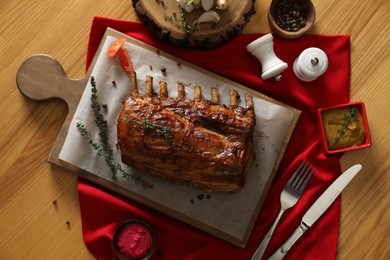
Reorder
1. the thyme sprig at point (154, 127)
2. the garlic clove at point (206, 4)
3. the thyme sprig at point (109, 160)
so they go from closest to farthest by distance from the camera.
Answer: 1. the thyme sprig at point (154, 127)
2. the garlic clove at point (206, 4)
3. the thyme sprig at point (109, 160)

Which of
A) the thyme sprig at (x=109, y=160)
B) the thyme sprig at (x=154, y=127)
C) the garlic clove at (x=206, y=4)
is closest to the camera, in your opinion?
the thyme sprig at (x=154, y=127)

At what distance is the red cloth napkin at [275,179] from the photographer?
2553mm

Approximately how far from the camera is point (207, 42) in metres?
2.49

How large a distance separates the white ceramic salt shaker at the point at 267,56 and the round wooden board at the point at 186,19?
0.43 feet

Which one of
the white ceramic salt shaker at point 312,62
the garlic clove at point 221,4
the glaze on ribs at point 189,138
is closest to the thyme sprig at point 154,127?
the glaze on ribs at point 189,138

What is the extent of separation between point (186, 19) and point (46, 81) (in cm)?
82

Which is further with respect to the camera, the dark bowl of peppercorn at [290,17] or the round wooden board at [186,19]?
A: the dark bowl of peppercorn at [290,17]

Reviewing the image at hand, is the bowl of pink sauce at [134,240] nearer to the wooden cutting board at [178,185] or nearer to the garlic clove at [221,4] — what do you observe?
the wooden cutting board at [178,185]

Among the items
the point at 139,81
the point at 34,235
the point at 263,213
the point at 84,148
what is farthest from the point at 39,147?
the point at 263,213

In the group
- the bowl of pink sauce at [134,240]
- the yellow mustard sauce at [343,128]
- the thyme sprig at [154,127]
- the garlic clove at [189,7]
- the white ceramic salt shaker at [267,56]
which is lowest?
the bowl of pink sauce at [134,240]

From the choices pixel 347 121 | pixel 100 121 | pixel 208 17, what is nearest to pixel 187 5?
pixel 208 17

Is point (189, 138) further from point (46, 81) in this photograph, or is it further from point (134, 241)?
point (46, 81)

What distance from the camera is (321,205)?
2.54m

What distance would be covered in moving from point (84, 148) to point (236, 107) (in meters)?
0.83
